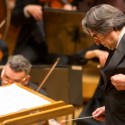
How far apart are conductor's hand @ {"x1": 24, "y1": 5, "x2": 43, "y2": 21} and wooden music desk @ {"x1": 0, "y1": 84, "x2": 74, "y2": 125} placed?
117 centimetres

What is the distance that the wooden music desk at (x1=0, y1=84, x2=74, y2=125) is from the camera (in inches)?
40.8

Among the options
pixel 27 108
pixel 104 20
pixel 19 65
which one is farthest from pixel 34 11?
pixel 27 108

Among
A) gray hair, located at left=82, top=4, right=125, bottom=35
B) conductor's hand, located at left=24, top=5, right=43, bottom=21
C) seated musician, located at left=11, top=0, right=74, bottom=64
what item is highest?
gray hair, located at left=82, top=4, right=125, bottom=35

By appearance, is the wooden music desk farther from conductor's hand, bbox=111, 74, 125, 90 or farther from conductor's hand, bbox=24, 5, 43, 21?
conductor's hand, bbox=24, 5, 43, 21

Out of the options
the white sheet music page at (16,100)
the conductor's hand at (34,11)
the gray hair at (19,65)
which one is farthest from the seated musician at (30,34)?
the white sheet music page at (16,100)

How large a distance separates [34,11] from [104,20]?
4.14 ft

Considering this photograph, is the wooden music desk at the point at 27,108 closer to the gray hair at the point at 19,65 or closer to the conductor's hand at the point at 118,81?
the conductor's hand at the point at 118,81

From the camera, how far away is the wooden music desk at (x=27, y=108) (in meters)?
1.04

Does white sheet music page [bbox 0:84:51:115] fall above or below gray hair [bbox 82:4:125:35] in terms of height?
below

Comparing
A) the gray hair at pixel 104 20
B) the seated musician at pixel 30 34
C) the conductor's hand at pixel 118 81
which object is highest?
the gray hair at pixel 104 20

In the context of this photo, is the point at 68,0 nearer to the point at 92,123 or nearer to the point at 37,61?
the point at 37,61

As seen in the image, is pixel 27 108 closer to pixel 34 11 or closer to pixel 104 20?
pixel 104 20

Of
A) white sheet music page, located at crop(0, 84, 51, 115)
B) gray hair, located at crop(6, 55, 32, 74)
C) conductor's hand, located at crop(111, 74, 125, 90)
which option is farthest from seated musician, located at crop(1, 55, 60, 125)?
conductor's hand, located at crop(111, 74, 125, 90)

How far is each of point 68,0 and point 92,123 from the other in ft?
3.01
